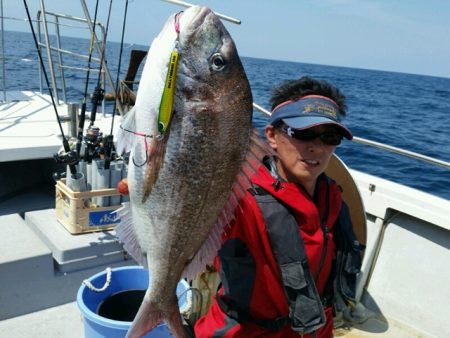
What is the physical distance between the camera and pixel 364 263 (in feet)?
12.5

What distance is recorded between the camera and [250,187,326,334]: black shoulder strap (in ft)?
6.01

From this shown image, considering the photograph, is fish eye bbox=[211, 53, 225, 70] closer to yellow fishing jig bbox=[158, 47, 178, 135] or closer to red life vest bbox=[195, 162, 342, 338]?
yellow fishing jig bbox=[158, 47, 178, 135]

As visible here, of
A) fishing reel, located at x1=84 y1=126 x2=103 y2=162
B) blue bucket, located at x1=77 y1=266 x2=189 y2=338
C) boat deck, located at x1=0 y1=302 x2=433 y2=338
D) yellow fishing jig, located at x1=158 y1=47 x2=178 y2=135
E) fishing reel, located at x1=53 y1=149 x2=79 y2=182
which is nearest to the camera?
yellow fishing jig, located at x1=158 y1=47 x2=178 y2=135

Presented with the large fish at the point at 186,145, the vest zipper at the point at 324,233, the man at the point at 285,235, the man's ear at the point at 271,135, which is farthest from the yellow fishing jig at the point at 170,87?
the vest zipper at the point at 324,233

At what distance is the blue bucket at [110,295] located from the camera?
7.64 ft

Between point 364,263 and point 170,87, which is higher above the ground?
point 170,87

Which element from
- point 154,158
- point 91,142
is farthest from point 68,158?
point 154,158

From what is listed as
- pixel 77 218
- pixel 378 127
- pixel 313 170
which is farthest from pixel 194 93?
pixel 378 127

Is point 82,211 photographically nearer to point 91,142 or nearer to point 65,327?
point 91,142

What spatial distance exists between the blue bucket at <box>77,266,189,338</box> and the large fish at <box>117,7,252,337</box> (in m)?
0.96

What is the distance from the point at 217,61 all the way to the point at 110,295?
192cm

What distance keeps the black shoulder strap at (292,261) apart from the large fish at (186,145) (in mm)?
402

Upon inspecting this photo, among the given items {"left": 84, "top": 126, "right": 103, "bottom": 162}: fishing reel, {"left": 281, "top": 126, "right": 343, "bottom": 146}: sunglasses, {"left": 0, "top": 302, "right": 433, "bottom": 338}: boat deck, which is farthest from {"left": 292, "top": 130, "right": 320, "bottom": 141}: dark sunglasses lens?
{"left": 0, "top": 302, "right": 433, "bottom": 338}: boat deck

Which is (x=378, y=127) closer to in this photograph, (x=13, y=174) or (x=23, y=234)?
(x=13, y=174)
